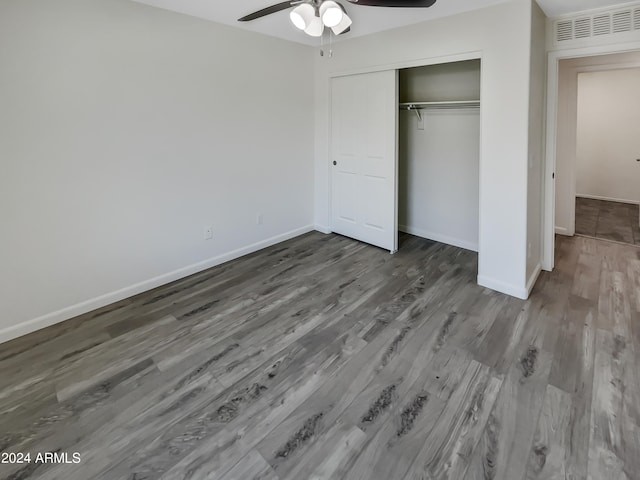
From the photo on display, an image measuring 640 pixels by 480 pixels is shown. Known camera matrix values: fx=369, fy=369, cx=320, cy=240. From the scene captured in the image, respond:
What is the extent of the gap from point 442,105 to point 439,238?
5.31 feet

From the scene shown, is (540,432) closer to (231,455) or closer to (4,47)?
Result: (231,455)

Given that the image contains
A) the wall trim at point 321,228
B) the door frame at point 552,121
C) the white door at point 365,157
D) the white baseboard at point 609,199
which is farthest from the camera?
the white baseboard at point 609,199

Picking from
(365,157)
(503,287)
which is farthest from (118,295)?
(503,287)

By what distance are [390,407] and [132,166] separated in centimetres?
282

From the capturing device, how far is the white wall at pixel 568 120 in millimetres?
4355

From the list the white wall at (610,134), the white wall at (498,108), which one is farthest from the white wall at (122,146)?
the white wall at (610,134)

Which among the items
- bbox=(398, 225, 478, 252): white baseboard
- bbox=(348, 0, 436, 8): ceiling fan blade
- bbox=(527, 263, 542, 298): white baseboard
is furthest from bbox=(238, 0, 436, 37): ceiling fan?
bbox=(398, 225, 478, 252): white baseboard

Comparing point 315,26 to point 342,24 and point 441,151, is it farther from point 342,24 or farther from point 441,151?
point 441,151

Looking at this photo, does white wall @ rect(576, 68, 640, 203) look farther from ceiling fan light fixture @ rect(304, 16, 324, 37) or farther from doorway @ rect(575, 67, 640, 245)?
ceiling fan light fixture @ rect(304, 16, 324, 37)

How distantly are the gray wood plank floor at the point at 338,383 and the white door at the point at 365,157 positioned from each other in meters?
1.10

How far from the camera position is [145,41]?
10.3 feet

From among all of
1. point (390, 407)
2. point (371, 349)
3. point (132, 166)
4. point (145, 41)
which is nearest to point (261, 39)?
point (145, 41)

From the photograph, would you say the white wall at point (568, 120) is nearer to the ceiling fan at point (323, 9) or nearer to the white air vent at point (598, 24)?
the white air vent at point (598, 24)

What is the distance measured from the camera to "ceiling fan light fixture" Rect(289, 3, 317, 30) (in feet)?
7.58
